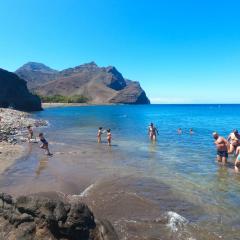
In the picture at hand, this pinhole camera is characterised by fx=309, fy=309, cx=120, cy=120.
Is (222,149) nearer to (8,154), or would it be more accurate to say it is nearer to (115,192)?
(115,192)

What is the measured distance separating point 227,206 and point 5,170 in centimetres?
1164

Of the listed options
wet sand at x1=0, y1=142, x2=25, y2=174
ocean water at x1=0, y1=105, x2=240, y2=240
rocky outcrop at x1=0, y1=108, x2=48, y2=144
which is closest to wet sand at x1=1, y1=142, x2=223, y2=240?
ocean water at x1=0, y1=105, x2=240, y2=240

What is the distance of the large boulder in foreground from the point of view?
114m

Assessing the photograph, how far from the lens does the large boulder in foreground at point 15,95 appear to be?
113512 millimetres

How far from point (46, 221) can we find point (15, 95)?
118434 mm

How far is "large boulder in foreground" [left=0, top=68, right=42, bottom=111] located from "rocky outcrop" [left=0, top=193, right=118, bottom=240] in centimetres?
10834

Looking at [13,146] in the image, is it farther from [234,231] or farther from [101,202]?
[234,231]

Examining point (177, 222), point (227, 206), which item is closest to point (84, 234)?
point (177, 222)

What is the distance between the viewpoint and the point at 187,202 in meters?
12.6

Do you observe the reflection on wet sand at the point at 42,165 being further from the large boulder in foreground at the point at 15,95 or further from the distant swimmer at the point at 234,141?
the large boulder in foreground at the point at 15,95

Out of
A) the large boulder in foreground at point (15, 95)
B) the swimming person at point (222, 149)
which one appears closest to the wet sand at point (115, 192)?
the swimming person at point (222, 149)

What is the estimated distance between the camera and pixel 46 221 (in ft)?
23.9

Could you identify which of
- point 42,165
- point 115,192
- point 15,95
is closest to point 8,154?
point 42,165

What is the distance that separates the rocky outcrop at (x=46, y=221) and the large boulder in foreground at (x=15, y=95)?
4265 inches
